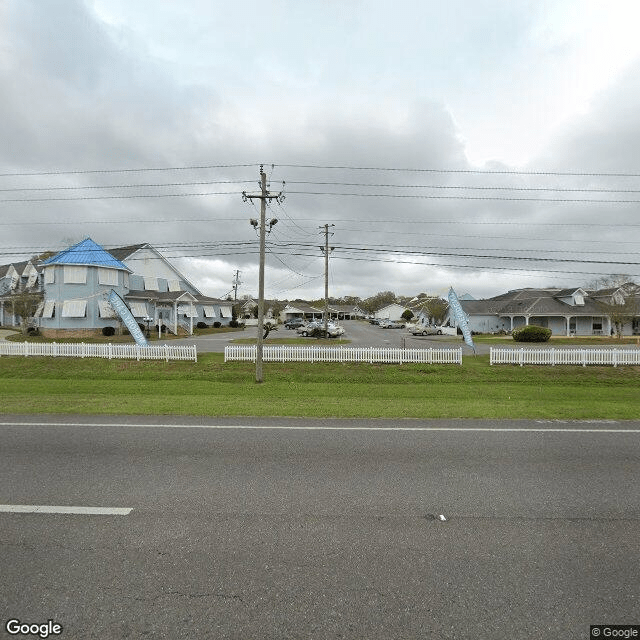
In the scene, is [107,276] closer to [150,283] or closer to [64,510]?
[150,283]

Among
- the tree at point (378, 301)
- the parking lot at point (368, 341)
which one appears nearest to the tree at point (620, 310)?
the parking lot at point (368, 341)

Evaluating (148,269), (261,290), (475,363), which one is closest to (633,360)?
(475,363)

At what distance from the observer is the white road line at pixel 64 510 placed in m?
4.54

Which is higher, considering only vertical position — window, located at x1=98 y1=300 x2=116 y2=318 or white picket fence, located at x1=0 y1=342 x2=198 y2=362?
window, located at x1=98 y1=300 x2=116 y2=318

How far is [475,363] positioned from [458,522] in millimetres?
17862

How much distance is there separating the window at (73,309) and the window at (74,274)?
1951 mm

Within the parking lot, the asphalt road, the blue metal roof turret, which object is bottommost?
the asphalt road

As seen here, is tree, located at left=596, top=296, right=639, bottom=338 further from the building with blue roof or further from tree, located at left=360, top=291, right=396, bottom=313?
tree, located at left=360, top=291, right=396, bottom=313

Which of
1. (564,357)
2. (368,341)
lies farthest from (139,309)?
Result: (564,357)

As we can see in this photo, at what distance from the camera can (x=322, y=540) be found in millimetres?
4012

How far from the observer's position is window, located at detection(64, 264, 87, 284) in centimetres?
3794

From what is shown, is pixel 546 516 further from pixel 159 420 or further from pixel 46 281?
pixel 46 281

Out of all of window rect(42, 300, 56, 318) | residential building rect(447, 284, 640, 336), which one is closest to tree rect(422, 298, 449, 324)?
residential building rect(447, 284, 640, 336)

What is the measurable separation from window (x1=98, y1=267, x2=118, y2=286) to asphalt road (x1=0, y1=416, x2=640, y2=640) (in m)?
36.0
